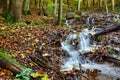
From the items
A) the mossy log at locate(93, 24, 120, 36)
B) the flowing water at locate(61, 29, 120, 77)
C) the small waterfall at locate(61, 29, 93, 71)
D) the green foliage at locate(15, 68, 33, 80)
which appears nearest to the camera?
the green foliage at locate(15, 68, 33, 80)

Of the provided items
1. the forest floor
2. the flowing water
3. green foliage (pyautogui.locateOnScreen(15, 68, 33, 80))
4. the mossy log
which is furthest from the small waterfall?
green foliage (pyautogui.locateOnScreen(15, 68, 33, 80))

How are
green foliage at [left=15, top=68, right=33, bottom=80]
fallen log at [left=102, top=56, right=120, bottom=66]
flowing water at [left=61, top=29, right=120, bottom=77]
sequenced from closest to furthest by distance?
green foliage at [left=15, top=68, right=33, bottom=80] < flowing water at [left=61, top=29, right=120, bottom=77] < fallen log at [left=102, top=56, right=120, bottom=66]

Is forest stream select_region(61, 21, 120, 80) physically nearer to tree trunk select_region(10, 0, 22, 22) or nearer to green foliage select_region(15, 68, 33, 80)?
→ green foliage select_region(15, 68, 33, 80)

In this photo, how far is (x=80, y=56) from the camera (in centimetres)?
1021

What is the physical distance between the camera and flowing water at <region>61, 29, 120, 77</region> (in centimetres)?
874

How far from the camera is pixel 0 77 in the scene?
236 inches

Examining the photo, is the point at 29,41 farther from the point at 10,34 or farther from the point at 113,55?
the point at 113,55

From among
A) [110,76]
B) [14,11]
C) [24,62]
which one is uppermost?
[14,11]

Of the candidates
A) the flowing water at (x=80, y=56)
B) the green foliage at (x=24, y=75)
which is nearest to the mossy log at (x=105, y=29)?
the flowing water at (x=80, y=56)

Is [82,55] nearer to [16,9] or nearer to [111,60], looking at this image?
[111,60]

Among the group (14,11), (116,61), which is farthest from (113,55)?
(14,11)

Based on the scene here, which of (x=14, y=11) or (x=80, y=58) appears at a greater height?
(x=14, y=11)

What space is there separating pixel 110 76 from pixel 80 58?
2.25 metres

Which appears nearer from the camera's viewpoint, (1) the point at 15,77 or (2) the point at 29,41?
(1) the point at 15,77
